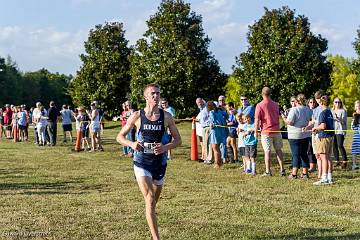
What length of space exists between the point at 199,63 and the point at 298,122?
34.3 metres

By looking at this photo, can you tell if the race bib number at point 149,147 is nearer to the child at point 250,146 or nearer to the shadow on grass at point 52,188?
the shadow on grass at point 52,188

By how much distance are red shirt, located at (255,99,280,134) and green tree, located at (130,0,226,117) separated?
1302 inches

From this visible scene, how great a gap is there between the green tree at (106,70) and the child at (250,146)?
37930 millimetres

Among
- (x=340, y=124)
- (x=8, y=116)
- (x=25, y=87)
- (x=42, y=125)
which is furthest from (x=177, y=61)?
(x=25, y=87)

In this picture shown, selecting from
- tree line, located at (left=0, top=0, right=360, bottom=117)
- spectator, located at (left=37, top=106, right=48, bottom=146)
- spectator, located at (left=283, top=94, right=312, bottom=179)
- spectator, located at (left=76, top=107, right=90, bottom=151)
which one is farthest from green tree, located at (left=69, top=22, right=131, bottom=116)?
spectator, located at (left=283, top=94, right=312, bottom=179)

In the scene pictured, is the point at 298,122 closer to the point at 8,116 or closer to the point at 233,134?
the point at 233,134


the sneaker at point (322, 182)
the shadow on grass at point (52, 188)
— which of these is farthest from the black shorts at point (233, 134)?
the shadow on grass at point (52, 188)

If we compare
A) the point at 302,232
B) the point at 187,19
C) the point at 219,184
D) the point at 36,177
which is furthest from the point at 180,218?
the point at 187,19

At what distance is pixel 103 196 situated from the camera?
35.1ft

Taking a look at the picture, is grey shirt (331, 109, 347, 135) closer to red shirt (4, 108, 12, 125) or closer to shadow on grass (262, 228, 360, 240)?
shadow on grass (262, 228, 360, 240)

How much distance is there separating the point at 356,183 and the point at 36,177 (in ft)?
24.7

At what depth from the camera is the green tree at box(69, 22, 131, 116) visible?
2039 inches

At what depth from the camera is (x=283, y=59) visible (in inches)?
1793

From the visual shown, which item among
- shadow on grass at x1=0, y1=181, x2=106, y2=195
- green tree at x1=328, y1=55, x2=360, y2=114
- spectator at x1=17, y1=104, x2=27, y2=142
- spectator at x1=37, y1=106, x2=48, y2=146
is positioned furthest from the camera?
green tree at x1=328, y1=55, x2=360, y2=114
